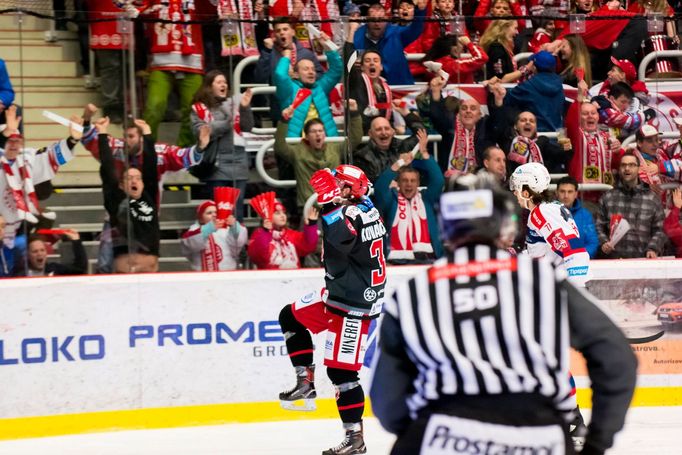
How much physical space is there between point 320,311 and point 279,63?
200 centimetres

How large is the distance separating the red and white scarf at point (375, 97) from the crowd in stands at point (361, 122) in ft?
0.04

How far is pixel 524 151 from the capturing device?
26.5 feet

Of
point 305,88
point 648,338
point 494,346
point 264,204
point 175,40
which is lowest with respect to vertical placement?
point 648,338

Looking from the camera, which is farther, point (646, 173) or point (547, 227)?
point (646, 173)

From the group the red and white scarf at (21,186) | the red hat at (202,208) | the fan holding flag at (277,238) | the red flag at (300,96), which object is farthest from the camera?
the red flag at (300,96)

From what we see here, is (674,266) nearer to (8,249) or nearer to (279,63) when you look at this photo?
(279,63)

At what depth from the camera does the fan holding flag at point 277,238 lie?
25.6ft

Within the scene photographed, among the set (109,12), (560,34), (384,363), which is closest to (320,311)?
(109,12)

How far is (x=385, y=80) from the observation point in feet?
26.7

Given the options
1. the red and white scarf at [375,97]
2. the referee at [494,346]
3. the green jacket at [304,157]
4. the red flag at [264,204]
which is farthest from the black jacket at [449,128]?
the referee at [494,346]

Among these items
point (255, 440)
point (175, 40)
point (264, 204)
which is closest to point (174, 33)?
point (175, 40)

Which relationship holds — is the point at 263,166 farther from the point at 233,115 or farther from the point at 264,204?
the point at 233,115

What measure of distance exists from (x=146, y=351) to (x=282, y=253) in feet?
3.71

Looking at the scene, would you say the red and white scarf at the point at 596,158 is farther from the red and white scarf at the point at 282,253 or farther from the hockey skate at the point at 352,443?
the hockey skate at the point at 352,443
